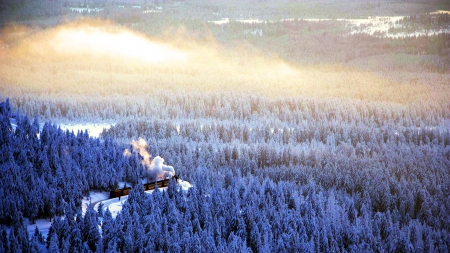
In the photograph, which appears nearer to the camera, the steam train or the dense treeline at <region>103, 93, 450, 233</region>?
the steam train

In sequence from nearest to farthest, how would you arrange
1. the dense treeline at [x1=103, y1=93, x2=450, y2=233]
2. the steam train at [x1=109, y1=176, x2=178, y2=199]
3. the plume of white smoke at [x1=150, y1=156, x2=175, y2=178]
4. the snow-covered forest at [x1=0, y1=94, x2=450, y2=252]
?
1. the snow-covered forest at [x1=0, y1=94, x2=450, y2=252]
2. the steam train at [x1=109, y1=176, x2=178, y2=199]
3. the plume of white smoke at [x1=150, y1=156, x2=175, y2=178]
4. the dense treeline at [x1=103, y1=93, x2=450, y2=233]

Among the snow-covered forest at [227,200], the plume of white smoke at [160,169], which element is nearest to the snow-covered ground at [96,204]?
the snow-covered forest at [227,200]

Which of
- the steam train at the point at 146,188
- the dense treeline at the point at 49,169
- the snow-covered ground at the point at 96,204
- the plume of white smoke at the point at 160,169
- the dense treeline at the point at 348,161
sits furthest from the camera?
the dense treeline at the point at 348,161

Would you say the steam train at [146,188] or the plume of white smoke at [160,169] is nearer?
the steam train at [146,188]

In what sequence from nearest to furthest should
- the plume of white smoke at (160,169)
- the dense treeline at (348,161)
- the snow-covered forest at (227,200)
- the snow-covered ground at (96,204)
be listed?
1. the snow-covered forest at (227,200)
2. the snow-covered ground at (96,204)
3. the plume of white smoke at (160,169)
4. the dense treeline at (348,161)

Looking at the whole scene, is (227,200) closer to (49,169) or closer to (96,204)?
(96,204)

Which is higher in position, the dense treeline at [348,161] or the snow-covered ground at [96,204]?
the snow-covered ground at [96,204]

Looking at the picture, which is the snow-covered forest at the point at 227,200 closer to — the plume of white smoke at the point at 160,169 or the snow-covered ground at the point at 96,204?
the snow-covered ground at the point at 96,204

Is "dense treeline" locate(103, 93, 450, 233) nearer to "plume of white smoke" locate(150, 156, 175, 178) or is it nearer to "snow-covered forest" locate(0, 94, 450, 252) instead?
"snow-covered forest" locate(0, 94, 450, 252)

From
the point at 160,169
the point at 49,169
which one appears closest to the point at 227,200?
the point at 160,169

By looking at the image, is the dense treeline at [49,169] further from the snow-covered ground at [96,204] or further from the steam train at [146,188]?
the steam train at [146,188]

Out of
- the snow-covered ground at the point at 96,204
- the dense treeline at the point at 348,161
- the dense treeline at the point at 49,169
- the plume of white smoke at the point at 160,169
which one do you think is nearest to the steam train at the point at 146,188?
the snow-covered ground at the point at 96,204

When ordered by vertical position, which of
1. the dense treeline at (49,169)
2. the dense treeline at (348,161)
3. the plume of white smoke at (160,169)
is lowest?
the dense treeline at (348,161)

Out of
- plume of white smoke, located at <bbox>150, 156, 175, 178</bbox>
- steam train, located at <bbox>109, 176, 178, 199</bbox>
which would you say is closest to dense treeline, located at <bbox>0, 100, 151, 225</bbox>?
plume of white smoke, located at <bbox>150, 156, 175, 178</bbox>
